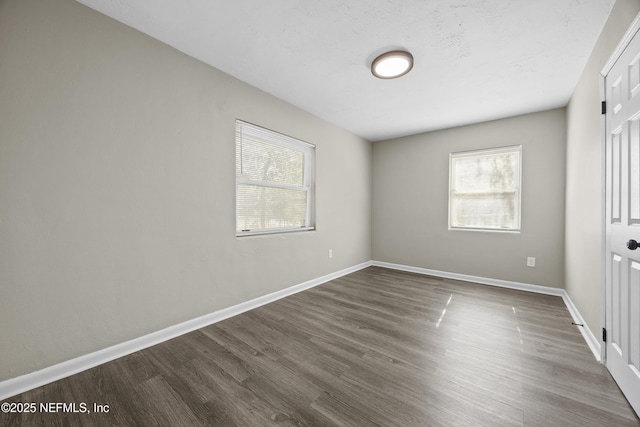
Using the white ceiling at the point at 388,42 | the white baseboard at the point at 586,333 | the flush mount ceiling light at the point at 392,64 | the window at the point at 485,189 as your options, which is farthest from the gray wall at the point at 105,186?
the window at the point at 485,189

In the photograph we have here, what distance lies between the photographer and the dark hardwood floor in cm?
130

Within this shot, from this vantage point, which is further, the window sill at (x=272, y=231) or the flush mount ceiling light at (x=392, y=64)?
the window sill at (x=272, y=231)

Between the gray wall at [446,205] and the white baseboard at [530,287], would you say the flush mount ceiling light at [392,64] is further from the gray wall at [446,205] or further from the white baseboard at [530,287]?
the white baseboard at [530,287]

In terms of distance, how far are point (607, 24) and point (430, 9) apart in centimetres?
129

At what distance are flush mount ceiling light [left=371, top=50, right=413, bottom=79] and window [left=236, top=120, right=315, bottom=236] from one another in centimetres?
137

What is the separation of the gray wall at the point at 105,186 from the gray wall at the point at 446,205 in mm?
2858

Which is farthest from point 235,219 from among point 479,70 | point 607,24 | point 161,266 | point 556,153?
point 556,153

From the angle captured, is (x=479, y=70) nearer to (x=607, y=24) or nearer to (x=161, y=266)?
(x=607, y=24)

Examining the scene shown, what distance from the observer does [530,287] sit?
3.36 meters

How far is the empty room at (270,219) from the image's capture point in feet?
4.62

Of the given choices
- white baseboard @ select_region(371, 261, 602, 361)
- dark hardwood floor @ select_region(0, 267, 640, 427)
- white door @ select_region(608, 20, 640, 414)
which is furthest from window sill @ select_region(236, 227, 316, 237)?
white door @ select_region(608, 20, 640, 414)

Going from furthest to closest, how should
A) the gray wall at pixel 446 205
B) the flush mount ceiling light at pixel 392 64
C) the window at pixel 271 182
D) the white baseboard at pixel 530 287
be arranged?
1. the gray wall at pixel 446 205
2. the window at pixel 271 182
3. the flush mount ceiling light at pixel 392 64
4. the white baseboard at pixel 530 287

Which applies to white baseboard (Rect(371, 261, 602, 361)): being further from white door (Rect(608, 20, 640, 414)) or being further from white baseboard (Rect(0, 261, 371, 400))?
white baseboard (Rect(0, 261, 371, 400))

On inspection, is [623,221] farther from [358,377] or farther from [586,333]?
[358,377]
